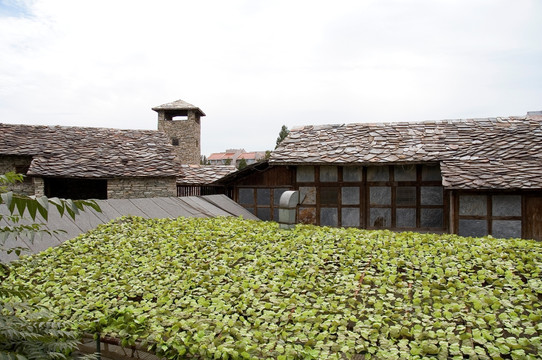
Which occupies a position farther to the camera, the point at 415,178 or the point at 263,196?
the point at 263,196

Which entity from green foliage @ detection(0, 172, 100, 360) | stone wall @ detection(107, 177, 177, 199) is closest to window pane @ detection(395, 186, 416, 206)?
stone wall @ detection(107, 177, 177, 199)

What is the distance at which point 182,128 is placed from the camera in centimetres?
2859

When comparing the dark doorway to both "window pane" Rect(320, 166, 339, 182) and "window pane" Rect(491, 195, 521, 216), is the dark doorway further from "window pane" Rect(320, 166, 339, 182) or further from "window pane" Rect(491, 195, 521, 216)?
"window pane" Rect(491, 195, 521, 216)

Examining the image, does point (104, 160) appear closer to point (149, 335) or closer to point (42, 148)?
point (42, 148)

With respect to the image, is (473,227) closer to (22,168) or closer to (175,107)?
(22,168)

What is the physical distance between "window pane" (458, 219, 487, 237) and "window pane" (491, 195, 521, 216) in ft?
1.37

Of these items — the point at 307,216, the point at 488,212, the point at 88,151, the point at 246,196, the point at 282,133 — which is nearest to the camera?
the point at 488,212

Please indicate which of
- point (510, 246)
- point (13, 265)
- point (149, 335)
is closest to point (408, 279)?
point (510, 246)

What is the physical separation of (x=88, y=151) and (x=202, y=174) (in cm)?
549

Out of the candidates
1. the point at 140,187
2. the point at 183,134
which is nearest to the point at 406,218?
the point at 140,187

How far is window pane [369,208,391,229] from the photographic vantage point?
1232 cm

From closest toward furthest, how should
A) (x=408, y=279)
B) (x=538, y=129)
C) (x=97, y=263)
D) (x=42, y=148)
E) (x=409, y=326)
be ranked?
(x=409, y=326)
(x=408, y=279)
(x=97, y=263)
(x=538, y=129)
(x=42, y=148)

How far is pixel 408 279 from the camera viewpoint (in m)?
4.57

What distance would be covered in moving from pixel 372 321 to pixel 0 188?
3.12 meters
